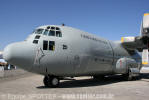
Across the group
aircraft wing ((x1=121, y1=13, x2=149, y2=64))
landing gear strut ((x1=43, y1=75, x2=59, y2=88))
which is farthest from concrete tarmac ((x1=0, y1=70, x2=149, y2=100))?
aircraft wing ((x1=121, y1=13, x2=149, y2=64))

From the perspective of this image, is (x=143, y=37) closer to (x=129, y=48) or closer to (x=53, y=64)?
(x=129, y=48)

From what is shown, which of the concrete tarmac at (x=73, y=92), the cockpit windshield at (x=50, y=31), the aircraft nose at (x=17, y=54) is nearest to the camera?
the concrete tarmac at (x=73, y=92)

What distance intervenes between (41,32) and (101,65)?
5.37 metres

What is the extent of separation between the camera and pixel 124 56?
15766 millimetres

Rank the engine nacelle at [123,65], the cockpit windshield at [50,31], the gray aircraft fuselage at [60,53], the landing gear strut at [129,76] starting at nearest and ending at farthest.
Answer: the gray aircraft fuselage at [60,53], the cockpit windshield at [50,31], the engine nacelle at [123,65], the landing gear strut at [129,76]

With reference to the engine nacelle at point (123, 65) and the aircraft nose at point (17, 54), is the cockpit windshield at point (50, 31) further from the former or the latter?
the engine nacelle at point (123, 65)

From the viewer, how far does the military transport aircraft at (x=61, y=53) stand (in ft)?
28.8

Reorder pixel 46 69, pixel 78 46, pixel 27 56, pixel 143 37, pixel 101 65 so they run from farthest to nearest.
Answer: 1. pixel 143 37
2. pixel 101 65
3. pixel 78 46
4. pixel 46 69
5. pixel 27 56

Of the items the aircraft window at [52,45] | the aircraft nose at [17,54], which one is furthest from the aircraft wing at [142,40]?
the aircraft nose at [17,54]

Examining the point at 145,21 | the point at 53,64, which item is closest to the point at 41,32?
the point at 53,64

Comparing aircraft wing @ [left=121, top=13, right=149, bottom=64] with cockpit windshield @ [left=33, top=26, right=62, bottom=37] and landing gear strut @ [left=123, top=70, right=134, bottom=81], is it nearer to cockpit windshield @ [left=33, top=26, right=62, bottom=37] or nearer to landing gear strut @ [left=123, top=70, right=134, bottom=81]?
landing gear strut @ [left=123, top=70, right=134, bottom=81]

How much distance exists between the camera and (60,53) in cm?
969

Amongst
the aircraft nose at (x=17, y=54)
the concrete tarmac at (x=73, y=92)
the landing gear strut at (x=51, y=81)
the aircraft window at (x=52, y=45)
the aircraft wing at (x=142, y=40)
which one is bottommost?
the concrete tarmac at (x=73, y=92)

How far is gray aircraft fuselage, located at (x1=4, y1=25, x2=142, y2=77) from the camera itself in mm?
8734
